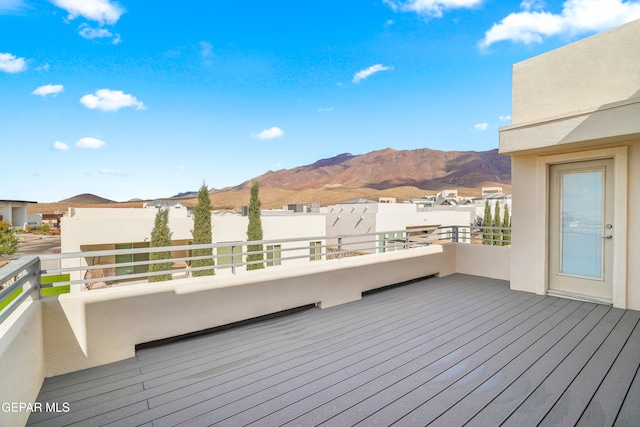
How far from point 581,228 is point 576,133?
4.36ft

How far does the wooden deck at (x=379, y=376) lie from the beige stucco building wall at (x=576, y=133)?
103cm

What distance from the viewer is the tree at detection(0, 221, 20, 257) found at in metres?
19.8

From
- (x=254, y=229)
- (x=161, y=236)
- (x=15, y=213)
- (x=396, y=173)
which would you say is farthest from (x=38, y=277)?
(x=396, y=173)

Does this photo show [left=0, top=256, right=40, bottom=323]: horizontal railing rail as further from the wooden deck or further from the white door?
the white door

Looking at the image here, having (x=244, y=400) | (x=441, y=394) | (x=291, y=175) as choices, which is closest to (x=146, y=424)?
(x=244, y=400)

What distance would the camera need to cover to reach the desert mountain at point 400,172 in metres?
96.8

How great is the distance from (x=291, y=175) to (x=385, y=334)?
119 meters

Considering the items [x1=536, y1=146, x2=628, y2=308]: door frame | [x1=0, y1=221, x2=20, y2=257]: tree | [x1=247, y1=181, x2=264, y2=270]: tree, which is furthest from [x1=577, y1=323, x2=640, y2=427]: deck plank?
[x1=0, y1=221, x2=20, y2=257]: tree

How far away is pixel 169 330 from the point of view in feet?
9.34

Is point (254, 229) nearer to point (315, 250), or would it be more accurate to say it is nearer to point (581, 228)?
point (315, 250)

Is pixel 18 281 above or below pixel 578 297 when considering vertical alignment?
above

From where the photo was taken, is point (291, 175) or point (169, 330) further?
point (291, 175)

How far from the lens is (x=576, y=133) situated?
369 cm

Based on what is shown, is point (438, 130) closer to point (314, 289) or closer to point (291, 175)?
point (291, 175)
